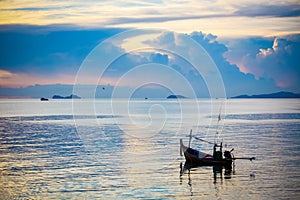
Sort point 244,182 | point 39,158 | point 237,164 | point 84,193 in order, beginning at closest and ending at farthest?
point 84,193
point 244,182
point 237,164
point 39,158

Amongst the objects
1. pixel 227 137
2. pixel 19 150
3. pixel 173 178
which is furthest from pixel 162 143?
pixel 173 178

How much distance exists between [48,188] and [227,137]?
154 ft

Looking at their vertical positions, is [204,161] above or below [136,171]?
above

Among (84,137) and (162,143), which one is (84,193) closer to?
(162,143)

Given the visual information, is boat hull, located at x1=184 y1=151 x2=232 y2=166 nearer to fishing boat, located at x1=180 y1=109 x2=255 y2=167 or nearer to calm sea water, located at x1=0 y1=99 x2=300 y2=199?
fishing boat, located at x1=180 y1=109 x2=255 y2=167

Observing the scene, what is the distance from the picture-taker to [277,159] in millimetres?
59812

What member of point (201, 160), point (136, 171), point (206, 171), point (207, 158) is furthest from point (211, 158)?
point (136, 171)

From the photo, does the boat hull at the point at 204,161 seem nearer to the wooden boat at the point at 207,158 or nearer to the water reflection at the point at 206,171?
the wooden boat at the point at 207,158

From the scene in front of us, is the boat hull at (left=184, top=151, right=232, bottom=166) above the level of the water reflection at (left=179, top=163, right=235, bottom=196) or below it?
above

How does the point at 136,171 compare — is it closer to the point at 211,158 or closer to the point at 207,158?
the point at 207,158

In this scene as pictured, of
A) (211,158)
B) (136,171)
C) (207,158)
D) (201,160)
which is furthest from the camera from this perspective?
(201,160)

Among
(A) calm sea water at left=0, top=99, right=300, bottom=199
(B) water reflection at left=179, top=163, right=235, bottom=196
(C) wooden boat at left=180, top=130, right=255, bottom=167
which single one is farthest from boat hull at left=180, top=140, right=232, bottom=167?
(A) calm sea water at left=0, top=99, right=300, bottom=199

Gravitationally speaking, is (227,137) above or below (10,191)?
above

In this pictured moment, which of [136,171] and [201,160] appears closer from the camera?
[136,171]
